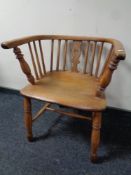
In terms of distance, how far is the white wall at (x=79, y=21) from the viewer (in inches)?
59.1

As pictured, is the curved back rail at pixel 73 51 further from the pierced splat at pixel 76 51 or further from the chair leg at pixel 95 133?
the chair leg at pixel 95 133

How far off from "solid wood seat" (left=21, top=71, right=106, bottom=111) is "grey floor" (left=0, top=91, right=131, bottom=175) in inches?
15.5

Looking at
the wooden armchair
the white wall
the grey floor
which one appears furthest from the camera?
the white wall

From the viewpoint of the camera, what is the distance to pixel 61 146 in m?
1.45

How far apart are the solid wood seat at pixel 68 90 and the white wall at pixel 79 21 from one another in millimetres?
334

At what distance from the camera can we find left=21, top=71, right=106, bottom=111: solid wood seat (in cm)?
116

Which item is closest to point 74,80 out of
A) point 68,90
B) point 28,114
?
point 68,90

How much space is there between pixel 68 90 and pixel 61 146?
405 mm

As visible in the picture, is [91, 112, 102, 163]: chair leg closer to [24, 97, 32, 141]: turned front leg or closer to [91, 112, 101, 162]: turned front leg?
[91, 112, 101, 162]: turned front leg

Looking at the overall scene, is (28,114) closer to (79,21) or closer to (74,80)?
(74,80)

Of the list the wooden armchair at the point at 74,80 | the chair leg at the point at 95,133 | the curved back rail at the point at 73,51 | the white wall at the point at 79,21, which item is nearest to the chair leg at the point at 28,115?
the wooden armchair at the point at 74,80

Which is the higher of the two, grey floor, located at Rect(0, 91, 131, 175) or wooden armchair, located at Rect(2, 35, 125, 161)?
wooden armchair, located at Rect(2, 35, 125, 161)

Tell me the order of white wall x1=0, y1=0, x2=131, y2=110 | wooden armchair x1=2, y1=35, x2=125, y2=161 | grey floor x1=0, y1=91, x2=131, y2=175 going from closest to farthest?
wooden armchair x1=2, y1=35, x2=125, y2=161 < grey floor x1=0, y1=91, x2=131, y2=175 < white wall x1=0, y1=0, x2=131, y2=110

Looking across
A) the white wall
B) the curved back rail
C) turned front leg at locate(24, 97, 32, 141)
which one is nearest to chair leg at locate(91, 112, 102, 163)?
the curved back rail
